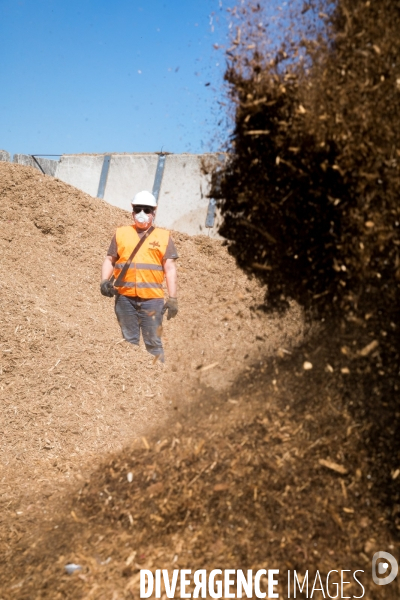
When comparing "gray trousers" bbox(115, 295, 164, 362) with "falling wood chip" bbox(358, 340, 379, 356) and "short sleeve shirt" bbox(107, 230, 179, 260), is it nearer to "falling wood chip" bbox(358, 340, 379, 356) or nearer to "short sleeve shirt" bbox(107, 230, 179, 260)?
"short sleeve shirt" bbox(107, 230, 179, 260)

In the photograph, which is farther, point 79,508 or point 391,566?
point 79,508

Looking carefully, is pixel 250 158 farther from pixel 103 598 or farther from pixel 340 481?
pixel 103 598

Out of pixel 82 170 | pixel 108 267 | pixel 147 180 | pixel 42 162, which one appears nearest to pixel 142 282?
pixel 108 267

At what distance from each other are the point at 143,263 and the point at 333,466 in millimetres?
3114

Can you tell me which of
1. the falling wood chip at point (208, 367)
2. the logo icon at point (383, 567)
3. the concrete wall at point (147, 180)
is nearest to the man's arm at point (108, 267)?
the falling wood chip at point (208, 367)

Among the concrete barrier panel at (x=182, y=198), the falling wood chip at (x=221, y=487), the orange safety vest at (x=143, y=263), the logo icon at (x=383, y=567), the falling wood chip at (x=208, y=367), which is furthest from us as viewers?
the concrete barrier panel at (x=182, y=198)

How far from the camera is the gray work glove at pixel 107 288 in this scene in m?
5.51

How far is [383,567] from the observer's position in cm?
260

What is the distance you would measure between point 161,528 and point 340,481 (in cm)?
95

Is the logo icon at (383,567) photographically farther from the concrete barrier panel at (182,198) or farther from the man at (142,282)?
the concrete barrier panel at (182,198)

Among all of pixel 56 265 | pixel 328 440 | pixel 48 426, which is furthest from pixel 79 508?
pixel 56 265

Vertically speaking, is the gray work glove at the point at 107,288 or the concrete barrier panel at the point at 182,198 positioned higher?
the concrete barrier panel at the point at 182,198

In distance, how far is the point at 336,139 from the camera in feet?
9.19

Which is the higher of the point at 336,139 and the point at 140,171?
the point at 140,171
